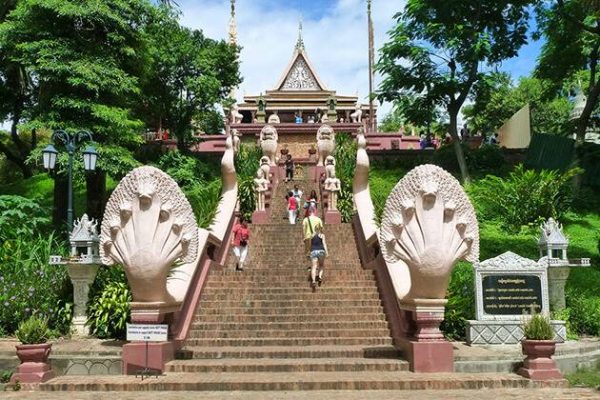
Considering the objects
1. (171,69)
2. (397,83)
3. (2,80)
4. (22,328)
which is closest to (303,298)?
(22,328)

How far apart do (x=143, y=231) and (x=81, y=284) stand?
3.20 meters

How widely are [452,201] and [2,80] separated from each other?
1989cm

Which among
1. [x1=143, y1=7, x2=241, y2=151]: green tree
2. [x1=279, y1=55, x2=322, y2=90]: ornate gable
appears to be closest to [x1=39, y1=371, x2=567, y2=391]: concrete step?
[x1=143, y1=7, x2=241, y2=151]: green tree

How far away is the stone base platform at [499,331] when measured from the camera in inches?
402

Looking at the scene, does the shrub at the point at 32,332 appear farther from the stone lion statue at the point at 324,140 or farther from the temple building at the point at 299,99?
the temple building at the point at 299,99

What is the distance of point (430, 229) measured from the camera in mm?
8758

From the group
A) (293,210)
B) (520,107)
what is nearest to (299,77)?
(520,107)

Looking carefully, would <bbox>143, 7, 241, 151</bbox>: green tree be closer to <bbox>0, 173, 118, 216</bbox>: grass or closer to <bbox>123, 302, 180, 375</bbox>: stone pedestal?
<bbox>0, 173, 118, 216</bbox>: grass

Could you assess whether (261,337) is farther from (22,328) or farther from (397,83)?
(397,83)

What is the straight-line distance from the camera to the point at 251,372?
346 inches

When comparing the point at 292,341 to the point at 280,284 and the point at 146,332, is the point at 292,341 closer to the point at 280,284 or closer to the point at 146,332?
the point at 280,284

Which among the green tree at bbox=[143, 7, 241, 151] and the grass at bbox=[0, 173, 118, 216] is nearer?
the grass at bbox=[0, 173, 118, 216]

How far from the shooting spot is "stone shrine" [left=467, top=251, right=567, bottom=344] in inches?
405

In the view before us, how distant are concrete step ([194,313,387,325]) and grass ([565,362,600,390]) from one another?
327 centimetres
